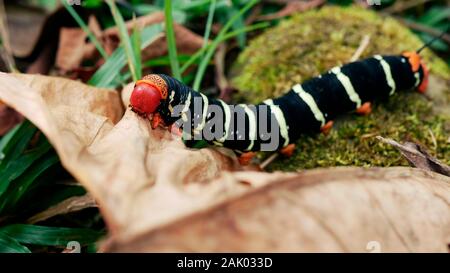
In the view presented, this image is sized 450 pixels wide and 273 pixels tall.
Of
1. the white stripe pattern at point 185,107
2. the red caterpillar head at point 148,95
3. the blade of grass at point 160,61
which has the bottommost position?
the white stripe pattern at point 185,107

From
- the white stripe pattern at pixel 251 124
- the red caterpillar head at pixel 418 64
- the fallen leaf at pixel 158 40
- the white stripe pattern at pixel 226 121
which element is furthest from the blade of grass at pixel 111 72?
the red caterpillar head at pixel 418 64

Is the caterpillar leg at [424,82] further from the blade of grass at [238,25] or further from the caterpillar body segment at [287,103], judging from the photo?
the blade of grass at [238,25]

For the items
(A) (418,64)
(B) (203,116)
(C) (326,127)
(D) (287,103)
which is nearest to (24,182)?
(B) (203,116)

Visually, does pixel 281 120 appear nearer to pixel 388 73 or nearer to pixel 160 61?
pixel 388 73

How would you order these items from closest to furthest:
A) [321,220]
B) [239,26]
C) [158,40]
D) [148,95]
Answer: [321,220] < [148,95] < [158,40] < [239,26]

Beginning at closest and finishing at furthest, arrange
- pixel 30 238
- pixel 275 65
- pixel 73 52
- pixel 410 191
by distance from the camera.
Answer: pixel 410 191, pixel 30 238, pixel 275 65, pixel 73 52

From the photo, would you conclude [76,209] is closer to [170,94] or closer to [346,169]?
[170,94]
